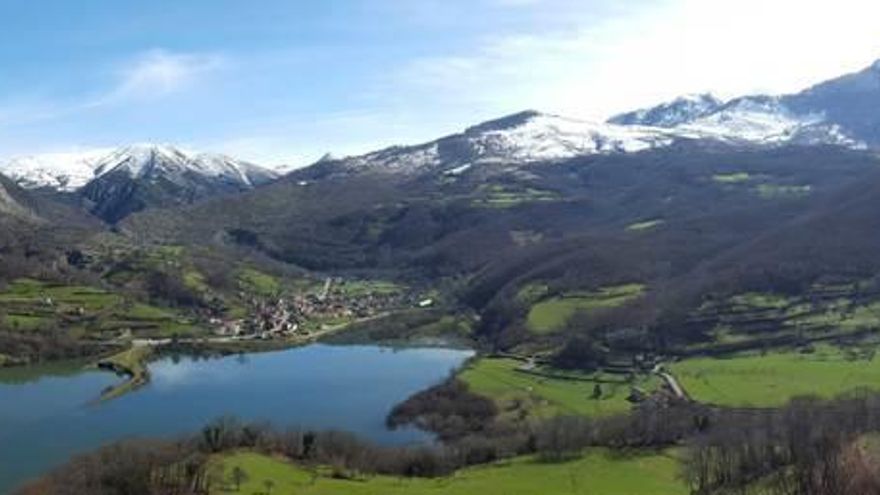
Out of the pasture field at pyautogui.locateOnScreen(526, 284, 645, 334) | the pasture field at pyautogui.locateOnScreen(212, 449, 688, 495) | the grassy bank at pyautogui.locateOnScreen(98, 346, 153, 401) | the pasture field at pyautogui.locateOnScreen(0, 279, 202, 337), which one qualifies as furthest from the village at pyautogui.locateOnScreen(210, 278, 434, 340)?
the pasture field at pyautogui.locateOnScreen(212, 449, 688, 495)

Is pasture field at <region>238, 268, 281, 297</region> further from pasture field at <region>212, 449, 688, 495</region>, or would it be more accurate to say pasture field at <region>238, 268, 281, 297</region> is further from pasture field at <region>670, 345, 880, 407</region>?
pasture field at <region>212, 449, 688, 495</region>

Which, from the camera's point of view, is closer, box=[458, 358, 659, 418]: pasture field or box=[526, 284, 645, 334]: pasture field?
box=[458, 358, 659, 418]: pasture field

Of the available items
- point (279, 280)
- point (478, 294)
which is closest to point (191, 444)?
point (478, 294)

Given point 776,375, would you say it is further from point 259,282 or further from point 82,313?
point 259,282

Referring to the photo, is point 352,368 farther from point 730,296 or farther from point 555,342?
point 730,296

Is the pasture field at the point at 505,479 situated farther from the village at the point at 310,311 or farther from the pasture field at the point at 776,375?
the village at the point at 310,311

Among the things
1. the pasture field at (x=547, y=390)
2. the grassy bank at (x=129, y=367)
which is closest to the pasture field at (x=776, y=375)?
the pasture field at (x=547, y=390)
